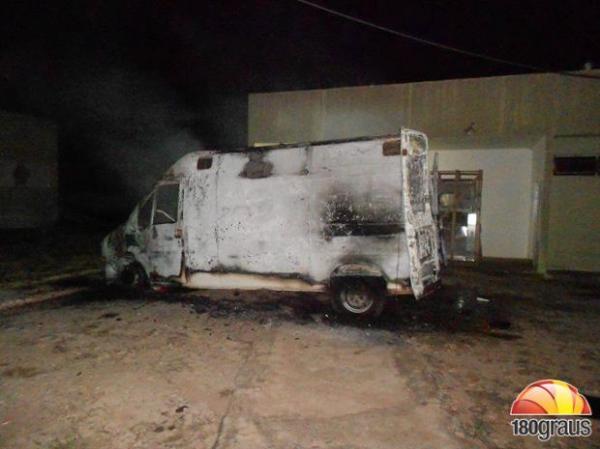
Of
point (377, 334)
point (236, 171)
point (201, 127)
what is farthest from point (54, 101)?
point (377, 334)

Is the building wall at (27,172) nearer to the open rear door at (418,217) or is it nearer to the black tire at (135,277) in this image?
the black tire at (135,277)

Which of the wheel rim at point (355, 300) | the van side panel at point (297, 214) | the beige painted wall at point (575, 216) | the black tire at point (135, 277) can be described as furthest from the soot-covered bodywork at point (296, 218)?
the beige painted wall at point (575, 216)

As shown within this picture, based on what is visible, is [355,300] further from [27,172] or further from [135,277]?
[27,172]

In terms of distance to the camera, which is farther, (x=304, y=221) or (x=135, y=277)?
(x=135, y=277)

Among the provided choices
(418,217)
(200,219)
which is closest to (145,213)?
(200,219)

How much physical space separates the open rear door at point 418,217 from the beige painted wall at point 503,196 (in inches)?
256

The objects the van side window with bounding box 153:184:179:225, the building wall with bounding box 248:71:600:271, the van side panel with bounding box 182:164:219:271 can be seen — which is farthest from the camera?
the building wall with bounding box 248:71:600:271

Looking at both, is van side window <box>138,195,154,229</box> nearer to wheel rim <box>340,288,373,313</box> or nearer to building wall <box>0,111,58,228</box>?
wheel rim <box>340,288,373,313</box>

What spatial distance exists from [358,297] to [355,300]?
0.07m

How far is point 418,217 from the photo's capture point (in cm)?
618

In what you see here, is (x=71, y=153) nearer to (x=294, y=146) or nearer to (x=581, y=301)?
(x=294, y=146)

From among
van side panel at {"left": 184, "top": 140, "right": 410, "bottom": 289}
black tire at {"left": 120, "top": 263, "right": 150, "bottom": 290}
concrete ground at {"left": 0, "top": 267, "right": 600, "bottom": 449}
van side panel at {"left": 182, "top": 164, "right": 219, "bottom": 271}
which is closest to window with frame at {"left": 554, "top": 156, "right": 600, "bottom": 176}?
concrete ground at {"left": 0, "top": 267, "right": 600, "bottom": 449}

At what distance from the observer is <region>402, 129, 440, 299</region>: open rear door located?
19.3 ft

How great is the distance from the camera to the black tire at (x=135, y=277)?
7.91 meters
